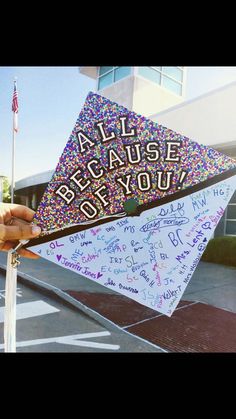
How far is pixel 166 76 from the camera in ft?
50.6

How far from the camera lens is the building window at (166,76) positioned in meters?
14.8

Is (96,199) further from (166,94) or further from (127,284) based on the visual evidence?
(166,94)

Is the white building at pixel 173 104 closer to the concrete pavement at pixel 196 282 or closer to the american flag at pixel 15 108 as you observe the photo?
the concrete pavement at pixel 196 282

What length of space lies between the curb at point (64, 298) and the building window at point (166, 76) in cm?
1149

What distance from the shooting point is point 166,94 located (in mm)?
15508

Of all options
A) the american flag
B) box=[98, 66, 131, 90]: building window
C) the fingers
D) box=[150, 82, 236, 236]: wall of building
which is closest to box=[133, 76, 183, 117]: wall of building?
box=[98, 66, 131, 90]: building window

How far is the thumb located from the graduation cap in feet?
0.14

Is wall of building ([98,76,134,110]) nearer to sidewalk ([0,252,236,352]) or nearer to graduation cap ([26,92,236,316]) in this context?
sidewalk ([0,252,236,352])

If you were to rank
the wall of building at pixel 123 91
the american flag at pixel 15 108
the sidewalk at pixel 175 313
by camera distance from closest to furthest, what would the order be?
the sidewalk at pixel 175 313, the american flag at pixel 15 108, the wall of building at pixel 123 91

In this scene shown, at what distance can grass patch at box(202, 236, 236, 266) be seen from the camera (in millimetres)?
8773

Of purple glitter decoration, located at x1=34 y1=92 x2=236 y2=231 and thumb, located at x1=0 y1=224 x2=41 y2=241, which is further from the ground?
purple glitter decoration, located at x1=34 y1=92 x2=236 y2=231

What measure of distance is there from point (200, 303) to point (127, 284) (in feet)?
14.6
